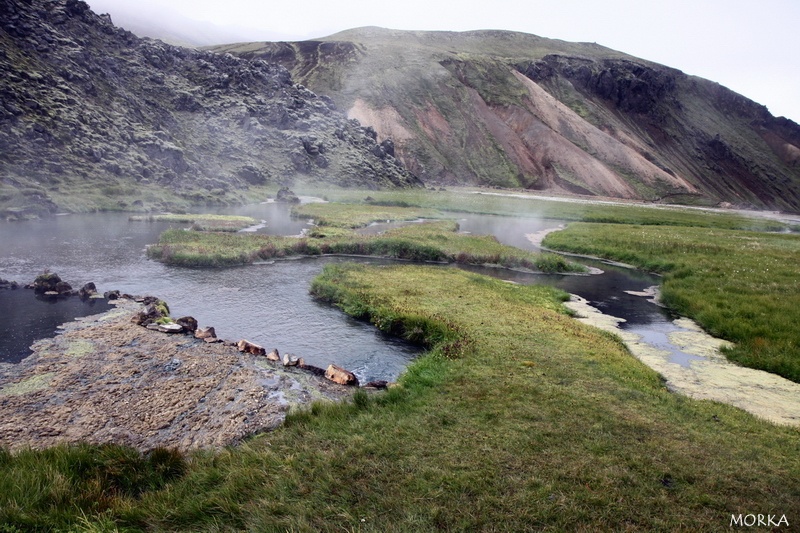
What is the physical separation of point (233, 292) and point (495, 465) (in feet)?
68.7

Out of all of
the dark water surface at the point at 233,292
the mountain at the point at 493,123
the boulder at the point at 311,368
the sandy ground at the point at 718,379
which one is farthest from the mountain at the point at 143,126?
the sandy ground at the point at 718,379

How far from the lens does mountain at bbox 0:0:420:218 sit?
65562 millimetres

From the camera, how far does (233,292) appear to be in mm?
26469

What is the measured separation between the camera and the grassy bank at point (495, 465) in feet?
24.1

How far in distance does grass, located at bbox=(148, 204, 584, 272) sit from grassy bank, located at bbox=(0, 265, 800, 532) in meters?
23.9

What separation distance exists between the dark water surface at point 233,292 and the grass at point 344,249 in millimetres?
1560

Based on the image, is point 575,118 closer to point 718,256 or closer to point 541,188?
point 541,188

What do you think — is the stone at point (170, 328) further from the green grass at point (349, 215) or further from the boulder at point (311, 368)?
the green grass at point (349, 215)

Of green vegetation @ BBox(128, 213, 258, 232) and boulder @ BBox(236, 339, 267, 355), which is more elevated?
green vegetation @ BBox(128, 213, 258, 232)

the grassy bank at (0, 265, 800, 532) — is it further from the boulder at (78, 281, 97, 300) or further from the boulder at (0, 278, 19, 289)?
the boulder at (0, 278, 19, 289)

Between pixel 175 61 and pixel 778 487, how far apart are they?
138362 mm

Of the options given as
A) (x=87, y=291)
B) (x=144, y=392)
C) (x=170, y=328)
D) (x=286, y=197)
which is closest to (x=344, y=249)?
(x=87, y=291)

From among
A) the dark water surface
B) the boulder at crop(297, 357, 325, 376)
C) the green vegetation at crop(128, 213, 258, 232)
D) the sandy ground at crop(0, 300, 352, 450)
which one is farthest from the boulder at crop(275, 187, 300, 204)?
the boulder at crop(297, 357, 325, 376)

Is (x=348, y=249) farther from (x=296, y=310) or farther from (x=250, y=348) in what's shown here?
(x=250, y=348)
